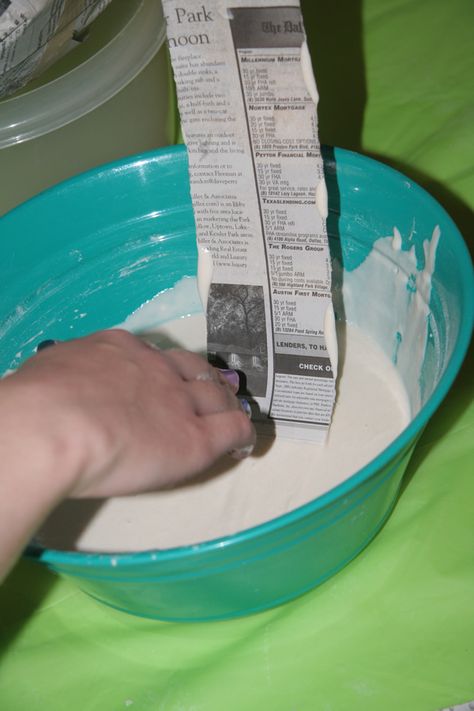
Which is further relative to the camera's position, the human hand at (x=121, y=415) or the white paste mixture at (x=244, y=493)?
the white paste mixture at (x=244, y=493)

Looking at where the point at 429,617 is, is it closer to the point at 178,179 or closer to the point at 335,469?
the point at 335,469

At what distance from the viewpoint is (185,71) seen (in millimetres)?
556

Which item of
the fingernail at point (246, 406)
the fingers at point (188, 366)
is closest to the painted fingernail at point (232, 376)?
the fingernail at point (246, 406)

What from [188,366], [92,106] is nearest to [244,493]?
[188,366]

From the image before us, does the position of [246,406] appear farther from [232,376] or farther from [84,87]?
[84,87]

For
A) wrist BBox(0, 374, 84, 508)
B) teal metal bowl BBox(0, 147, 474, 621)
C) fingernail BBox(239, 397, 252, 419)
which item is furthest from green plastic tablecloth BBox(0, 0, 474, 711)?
wrist BBox(0, 374, 84, 508)

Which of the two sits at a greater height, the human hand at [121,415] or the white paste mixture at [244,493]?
the human hand at [121,415]

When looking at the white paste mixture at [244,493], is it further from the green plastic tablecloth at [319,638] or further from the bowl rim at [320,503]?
the bowl rim at [320,503]

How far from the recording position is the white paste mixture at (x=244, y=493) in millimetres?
633

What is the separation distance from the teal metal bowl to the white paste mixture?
63mm

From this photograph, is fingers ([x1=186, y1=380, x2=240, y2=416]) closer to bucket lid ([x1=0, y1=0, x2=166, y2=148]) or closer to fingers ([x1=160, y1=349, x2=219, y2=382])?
fingers ([x1=160, y1=349, x2=219, y2=382])

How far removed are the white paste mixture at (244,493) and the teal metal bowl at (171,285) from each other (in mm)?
63

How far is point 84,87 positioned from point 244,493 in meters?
0.40

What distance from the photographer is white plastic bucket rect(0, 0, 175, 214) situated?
75 centimetres
